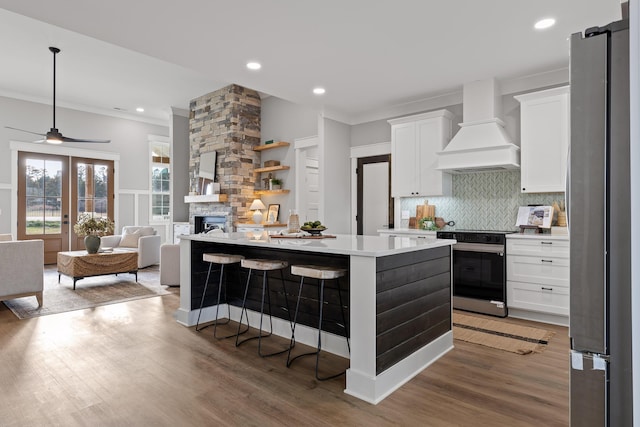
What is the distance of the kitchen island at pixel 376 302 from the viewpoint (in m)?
2.38

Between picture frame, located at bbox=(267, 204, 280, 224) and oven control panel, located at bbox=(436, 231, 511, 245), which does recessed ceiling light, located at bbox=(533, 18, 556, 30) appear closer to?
oven control panel, located at bbox=(436, 231, 511, 245)

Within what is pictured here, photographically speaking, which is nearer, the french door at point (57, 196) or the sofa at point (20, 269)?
the sofa at point (20, 269)

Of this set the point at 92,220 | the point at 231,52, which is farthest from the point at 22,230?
the point at 231,52

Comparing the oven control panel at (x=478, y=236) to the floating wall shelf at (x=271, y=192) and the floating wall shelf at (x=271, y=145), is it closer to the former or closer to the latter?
the floating wall shelf at (x=271, y=192)

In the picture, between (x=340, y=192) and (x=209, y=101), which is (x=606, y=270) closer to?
(x=340, y=192)

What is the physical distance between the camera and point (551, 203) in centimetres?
445

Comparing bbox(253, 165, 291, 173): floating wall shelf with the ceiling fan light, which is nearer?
the ceiling fan light

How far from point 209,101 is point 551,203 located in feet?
20.5

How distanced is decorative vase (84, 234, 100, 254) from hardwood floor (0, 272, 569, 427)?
238 cm

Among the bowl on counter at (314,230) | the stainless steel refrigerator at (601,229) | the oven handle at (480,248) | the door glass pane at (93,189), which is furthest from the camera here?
the door glass pane at (93,189)

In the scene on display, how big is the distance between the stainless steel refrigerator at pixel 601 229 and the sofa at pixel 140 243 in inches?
272

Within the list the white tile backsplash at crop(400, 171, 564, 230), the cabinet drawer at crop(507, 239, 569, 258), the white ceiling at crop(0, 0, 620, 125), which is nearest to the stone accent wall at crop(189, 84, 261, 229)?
the white ceiling at crop(0, 0, 620, 125)

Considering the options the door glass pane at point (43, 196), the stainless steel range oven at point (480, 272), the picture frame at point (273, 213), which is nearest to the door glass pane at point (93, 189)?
the door glass pane at point (43, 196)

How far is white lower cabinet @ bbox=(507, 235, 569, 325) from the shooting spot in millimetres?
3885
